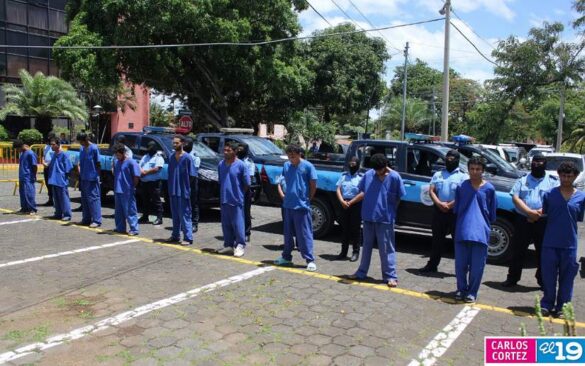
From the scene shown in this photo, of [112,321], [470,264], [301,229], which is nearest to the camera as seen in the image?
[112,321]

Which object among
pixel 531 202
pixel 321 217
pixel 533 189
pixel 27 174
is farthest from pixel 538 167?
pixel 27 174

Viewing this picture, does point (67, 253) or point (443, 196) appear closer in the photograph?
point (443, 196)

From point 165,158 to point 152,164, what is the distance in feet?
3.42

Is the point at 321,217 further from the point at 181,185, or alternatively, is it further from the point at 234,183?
the point at 181,185

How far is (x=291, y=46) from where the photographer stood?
21.5m

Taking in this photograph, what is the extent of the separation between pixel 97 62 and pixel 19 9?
14.2 metres

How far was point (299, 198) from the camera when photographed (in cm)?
686

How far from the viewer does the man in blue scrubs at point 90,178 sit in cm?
949

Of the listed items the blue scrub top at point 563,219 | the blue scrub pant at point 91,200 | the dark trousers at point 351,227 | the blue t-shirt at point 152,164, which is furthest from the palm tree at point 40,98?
the blue scrub top at point 563,219

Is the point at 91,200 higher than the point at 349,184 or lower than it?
lower

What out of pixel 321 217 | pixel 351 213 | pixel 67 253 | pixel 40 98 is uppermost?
pixel 40 98

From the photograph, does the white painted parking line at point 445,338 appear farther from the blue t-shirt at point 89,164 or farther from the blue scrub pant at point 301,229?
the blue t-shirt at point 89,164

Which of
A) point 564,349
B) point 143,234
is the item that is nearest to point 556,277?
point 564,349

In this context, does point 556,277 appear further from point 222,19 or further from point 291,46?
point 291,46
